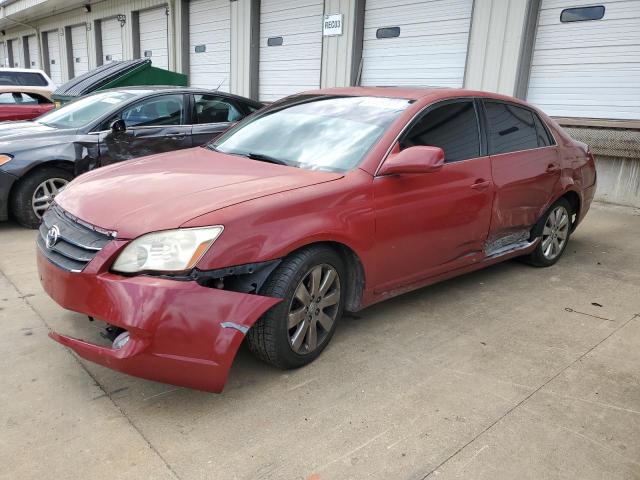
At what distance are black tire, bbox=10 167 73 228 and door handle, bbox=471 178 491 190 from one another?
166 inches

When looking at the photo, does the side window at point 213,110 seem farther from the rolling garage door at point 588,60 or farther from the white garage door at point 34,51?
the white garage door at point 34,51

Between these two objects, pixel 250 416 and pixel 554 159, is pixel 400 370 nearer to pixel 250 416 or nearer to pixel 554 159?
pixel 250 416

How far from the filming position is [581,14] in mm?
7586

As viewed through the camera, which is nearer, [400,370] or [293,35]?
[400,370]

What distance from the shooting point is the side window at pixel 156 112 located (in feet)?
19.9

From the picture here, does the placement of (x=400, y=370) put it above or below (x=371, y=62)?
below

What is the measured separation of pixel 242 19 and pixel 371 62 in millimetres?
4116

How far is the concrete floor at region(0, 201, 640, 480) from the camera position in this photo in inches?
88.7

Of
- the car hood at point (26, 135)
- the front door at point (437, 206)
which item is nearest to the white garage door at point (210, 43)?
the car hood at point (26, 135)

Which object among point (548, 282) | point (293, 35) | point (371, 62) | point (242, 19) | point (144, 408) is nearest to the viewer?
point (144, 408)

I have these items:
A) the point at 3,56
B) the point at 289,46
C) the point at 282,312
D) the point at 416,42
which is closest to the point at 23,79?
the point at 289,46

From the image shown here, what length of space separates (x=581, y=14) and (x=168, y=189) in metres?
7.21

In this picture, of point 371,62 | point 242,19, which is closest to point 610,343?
point 371,62

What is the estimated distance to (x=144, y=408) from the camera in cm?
258
